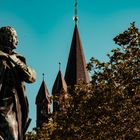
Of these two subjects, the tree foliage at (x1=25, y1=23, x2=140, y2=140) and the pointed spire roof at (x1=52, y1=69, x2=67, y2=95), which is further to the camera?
the pointed spire roof at (x1=52, y1=69, x2=67, y2=95)

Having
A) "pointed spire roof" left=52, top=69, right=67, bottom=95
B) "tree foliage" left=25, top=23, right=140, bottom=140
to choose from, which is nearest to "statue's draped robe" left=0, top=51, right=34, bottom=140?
"tree foliage" left=25, top=23, right=140, bottom=140

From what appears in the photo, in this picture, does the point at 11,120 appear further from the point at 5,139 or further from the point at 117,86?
the point at 117,86

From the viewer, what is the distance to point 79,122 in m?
26.7

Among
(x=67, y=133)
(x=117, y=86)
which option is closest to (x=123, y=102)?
(x=117, y=86)

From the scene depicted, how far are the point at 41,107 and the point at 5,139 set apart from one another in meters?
83.0

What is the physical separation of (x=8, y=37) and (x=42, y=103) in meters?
81.4

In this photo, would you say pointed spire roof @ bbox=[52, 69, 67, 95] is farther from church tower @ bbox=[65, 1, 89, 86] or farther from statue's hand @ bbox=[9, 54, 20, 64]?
statue's hand @ bbox=[9, 54, 20, 64]

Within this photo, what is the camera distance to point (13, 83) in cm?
796

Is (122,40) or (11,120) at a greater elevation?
(122,40)

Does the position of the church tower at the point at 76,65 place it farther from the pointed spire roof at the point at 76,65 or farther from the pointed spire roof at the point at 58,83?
the pointed spire roof at the point at 58,83

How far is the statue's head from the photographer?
26.5ft

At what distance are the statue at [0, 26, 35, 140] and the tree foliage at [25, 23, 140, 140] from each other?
1615 centimetres

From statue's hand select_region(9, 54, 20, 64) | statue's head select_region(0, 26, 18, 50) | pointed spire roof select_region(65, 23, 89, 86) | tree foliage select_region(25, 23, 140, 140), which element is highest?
pointed spire roof select_region(65, 23, 89, 86)

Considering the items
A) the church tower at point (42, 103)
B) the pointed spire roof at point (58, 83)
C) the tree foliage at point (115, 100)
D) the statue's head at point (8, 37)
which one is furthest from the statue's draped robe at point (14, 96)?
the church tower at point (42, 103)
